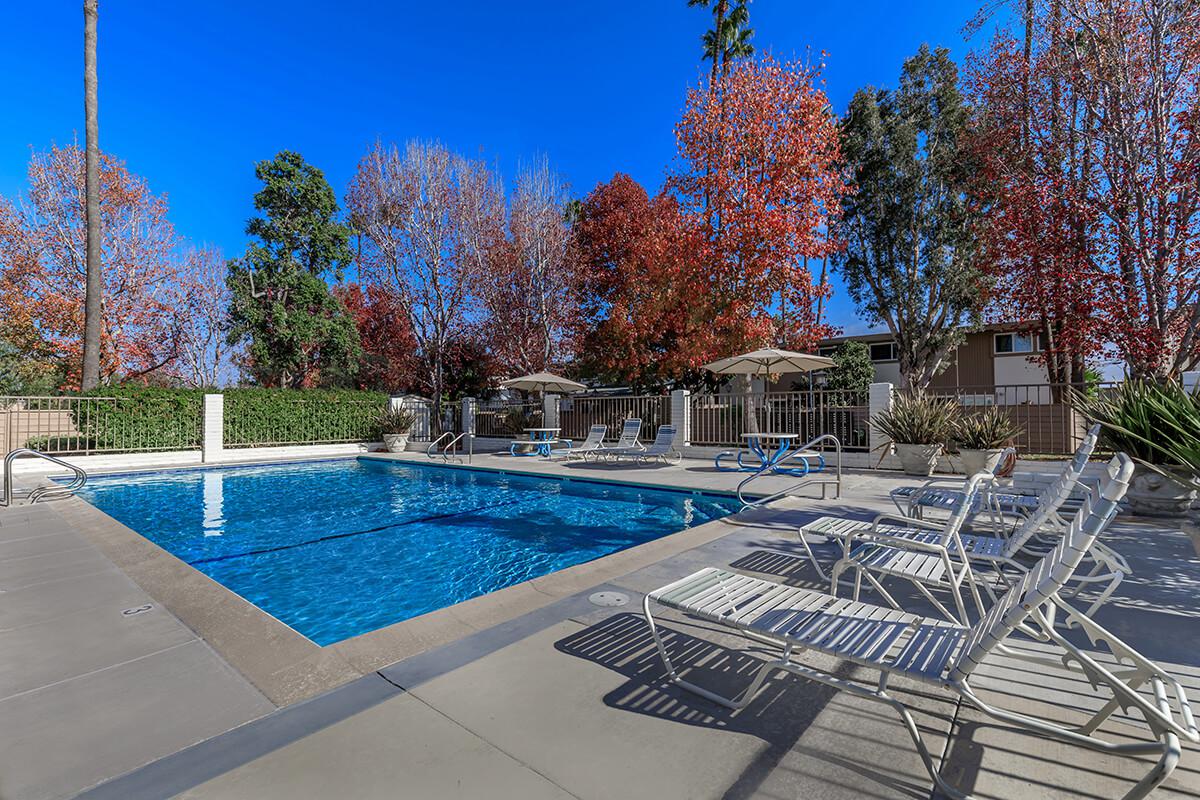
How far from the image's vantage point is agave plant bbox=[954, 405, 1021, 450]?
8852mm

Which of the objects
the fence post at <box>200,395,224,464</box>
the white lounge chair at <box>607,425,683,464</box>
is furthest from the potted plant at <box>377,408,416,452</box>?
the white lounge chair at <box>607,425,683,464</box>

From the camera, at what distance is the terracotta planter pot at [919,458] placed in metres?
9.58

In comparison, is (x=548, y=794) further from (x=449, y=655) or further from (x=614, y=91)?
(x=614, y=91)

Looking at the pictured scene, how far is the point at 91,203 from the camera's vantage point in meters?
14.3

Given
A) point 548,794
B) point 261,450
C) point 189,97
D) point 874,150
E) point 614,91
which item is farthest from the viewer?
point 614,91

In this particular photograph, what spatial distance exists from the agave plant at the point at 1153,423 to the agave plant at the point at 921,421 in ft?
11.0

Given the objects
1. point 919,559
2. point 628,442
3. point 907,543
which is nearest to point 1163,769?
point 907,543

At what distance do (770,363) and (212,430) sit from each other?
50.1 feet

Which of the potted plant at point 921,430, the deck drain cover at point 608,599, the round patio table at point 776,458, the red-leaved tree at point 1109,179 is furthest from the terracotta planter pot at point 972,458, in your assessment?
the deck drain cover at point 608,599

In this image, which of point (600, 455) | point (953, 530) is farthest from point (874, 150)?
point (953, 530)

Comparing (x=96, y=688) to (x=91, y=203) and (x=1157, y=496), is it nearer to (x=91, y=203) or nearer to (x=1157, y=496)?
(x=1157, y=496)

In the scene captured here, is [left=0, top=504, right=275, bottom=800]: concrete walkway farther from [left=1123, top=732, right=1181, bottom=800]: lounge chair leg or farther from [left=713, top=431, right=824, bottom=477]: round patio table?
[left=713, top=431, right=824, bottom=477]: round patio table

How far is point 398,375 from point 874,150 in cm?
2125

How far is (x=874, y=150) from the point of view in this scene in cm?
1948
